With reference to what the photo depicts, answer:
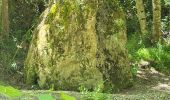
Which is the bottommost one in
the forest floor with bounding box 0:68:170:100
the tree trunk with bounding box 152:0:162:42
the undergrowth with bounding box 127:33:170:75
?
the forest floor with bounding box 0:68:170:100

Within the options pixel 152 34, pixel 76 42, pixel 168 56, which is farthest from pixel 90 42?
pixel 152 34

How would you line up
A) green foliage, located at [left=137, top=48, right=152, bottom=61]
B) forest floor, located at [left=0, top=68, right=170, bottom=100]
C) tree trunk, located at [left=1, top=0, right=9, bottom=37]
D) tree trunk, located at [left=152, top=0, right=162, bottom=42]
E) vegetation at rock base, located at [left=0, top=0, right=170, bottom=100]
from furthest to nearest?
tree trunk, located at [left=152, top=0, right=162, bottom=42] < tree trunk, located at [left=1, top=0, right=9, bottom=37] < green foliage, located at [left=137, top=48, right=152, bottom=61] < vegetation at rock base, located at [left=0, top=0, right=170, bottom=100] < forest floor, located at [left=0, top=68, right=170, bottom=100]

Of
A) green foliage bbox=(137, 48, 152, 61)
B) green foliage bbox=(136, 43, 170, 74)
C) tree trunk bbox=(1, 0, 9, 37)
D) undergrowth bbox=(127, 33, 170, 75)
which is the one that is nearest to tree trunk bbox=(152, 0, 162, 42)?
undergrowth bbox=(127, 33, 170, 75)

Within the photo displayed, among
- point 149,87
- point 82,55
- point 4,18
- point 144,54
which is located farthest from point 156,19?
point 82,55

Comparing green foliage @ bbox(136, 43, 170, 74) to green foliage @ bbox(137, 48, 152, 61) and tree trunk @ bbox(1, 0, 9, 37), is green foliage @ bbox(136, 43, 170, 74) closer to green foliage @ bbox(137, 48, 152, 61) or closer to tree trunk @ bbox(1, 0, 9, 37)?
green foliage @ bbox(137, 48, 152, 61)

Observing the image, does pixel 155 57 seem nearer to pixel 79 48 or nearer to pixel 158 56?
pixel 158 56

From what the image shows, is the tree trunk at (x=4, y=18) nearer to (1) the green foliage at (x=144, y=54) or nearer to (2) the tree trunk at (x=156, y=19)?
(1) the green foliage at (x=144, y=54)

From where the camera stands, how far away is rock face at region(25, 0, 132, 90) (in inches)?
302

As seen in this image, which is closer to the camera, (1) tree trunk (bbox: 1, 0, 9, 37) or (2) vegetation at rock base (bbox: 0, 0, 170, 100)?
(2) vegetation at rock base (bbox: 0, 0, 170, 100)

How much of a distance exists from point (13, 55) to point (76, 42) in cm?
333

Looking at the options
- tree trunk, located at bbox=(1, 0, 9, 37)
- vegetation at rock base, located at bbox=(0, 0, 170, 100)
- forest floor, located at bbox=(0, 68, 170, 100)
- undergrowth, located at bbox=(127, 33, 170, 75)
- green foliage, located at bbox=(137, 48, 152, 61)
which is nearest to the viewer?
forest floor, located at bbox=(0, 68, 170, 100)

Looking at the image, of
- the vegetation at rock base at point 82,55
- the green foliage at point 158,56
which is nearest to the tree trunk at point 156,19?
the green foliage at point 158,56

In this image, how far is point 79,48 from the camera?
765 cm

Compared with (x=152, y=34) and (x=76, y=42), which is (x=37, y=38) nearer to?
(x=76, y=42)
